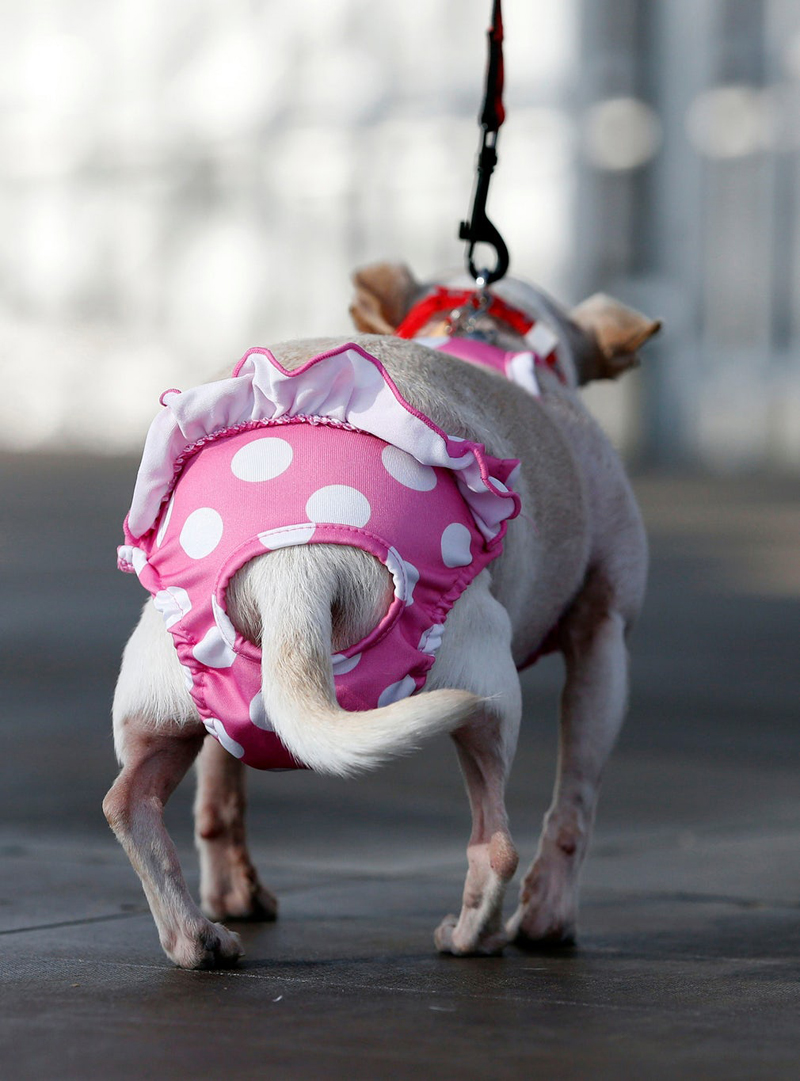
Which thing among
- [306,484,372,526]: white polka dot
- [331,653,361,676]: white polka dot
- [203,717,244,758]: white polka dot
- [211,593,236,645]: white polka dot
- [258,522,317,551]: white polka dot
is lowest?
[203,717,244,758]: white polka dot

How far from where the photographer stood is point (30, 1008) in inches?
98.3

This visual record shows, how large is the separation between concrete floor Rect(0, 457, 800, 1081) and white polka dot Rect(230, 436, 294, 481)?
78 centimetres

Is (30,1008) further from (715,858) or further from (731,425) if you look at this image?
(731,425)

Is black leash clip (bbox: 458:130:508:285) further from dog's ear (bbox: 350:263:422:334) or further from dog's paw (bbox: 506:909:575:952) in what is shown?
dog's paw (bbox: 506:909:575:952)

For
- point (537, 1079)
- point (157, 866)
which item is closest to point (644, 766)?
point (157, 866)

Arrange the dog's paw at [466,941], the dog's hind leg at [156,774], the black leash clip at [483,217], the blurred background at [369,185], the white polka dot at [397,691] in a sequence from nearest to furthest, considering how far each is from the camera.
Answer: the white polka dot at [397,691]
the dog's hind leg at [156,774]
the dog's paw at [466,941]
the black leash clip at [483,217]
the blurred background at [369,185]

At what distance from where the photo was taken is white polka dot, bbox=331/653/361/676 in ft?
8.43

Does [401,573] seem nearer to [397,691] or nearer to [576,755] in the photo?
[397,691]

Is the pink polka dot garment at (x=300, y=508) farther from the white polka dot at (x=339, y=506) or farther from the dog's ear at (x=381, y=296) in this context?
the dog's ear at (x=381, y=296)

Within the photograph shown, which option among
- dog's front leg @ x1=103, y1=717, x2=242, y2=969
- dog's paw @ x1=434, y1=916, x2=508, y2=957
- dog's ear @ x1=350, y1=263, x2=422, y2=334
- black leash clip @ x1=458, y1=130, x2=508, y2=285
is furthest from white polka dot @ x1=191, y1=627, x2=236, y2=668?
dog's ear @ x1=350, y1=263, x2=422, y2=334

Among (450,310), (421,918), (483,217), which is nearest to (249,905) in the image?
(421,918)

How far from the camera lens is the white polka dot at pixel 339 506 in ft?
8.32

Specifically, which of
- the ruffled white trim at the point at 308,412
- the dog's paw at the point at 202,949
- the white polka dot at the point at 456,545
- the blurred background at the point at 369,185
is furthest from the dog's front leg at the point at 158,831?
the blurred background at the point at 369,185

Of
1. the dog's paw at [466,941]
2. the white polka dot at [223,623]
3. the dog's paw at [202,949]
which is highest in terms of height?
the white polka dot at [223,623]
